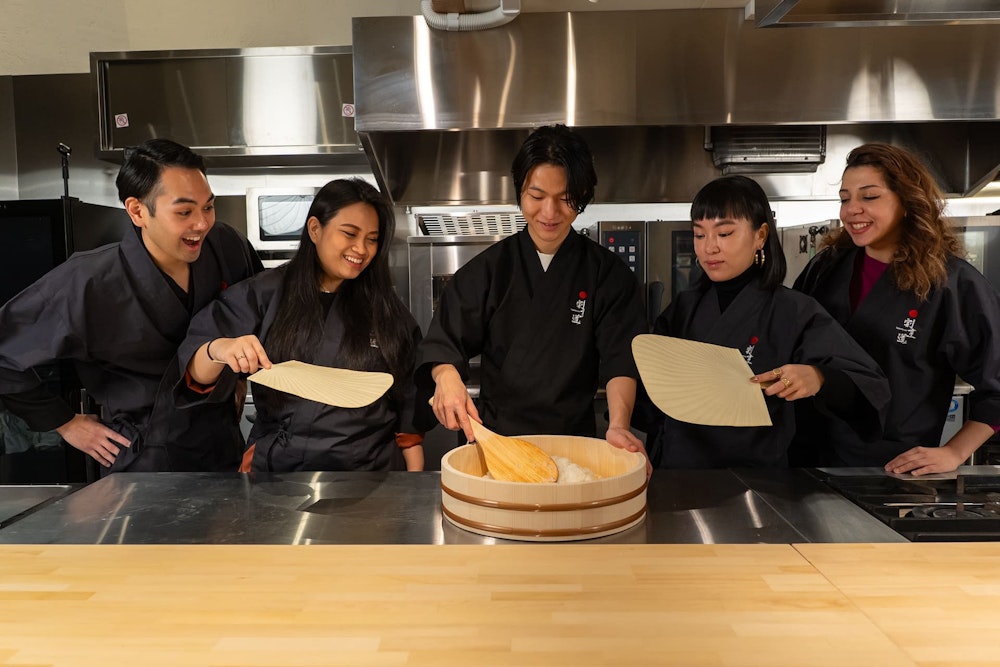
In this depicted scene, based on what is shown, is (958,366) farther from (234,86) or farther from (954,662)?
(234,86)

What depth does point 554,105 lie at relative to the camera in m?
2.65

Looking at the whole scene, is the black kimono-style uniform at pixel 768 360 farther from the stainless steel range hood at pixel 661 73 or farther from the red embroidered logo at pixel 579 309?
the stainless steel range hood at pixel 661 73

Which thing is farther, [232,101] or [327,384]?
[232,101]

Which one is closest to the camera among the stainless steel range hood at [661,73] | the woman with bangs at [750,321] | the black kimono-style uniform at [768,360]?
the black kimono-style uniform at [768,360]

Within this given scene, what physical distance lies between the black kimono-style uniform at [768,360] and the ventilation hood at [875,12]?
0.58 metres

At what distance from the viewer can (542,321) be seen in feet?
6.21

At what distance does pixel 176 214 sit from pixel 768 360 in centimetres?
147

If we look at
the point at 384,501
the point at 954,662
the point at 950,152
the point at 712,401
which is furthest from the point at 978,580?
the point at 950,152


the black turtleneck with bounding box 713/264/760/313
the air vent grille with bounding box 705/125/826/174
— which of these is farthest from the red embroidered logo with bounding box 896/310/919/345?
the air vent grille with bounding box 705/125/826/174

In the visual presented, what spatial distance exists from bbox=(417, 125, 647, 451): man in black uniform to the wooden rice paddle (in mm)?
476

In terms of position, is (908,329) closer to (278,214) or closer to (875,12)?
(875,12)

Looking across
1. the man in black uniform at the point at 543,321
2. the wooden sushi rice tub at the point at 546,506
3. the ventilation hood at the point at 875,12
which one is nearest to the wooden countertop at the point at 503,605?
the wooden sushi rice tub at the point at 546,506

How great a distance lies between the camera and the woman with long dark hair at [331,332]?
179cm

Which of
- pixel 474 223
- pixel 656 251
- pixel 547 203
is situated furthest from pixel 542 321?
pixel 474 223
